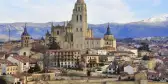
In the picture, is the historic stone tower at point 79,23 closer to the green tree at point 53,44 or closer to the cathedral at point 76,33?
the cathedral at point 76,33

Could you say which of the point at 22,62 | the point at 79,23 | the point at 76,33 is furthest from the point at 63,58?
the point at 79,23

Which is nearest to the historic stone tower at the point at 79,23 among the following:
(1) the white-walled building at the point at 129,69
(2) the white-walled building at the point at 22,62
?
(1) the white-walled building at the point at 129,69

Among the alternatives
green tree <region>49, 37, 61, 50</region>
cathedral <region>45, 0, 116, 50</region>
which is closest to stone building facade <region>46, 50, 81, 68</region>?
green tree <region>49, 37, 61, 50</region>

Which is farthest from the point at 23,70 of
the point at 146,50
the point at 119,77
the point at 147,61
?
the point at 146,50

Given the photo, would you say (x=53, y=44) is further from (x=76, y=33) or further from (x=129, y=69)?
(x=129, y=69)

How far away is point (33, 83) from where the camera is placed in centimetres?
4550

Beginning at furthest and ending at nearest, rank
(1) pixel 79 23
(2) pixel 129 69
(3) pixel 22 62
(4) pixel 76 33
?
(1) pixel 79 23 → (4) pixel 76 33 → (2) pixel 129 69 → (3) pixel 22 62

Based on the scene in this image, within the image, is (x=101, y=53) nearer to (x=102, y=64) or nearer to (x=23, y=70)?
(x=102, y=64)

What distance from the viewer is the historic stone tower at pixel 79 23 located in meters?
65.5

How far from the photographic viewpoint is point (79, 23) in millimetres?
66188

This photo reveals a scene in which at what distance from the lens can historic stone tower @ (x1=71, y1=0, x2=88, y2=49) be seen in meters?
65.5

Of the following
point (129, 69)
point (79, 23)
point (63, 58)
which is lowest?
point (129, 69)

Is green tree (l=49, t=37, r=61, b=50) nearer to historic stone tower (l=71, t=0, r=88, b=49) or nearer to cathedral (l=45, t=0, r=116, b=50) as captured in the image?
cathedral (l=45, t=0, r=116, b=50)

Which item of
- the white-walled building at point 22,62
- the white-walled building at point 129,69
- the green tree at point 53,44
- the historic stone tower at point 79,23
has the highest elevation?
the historic stone tower at point 79,23
